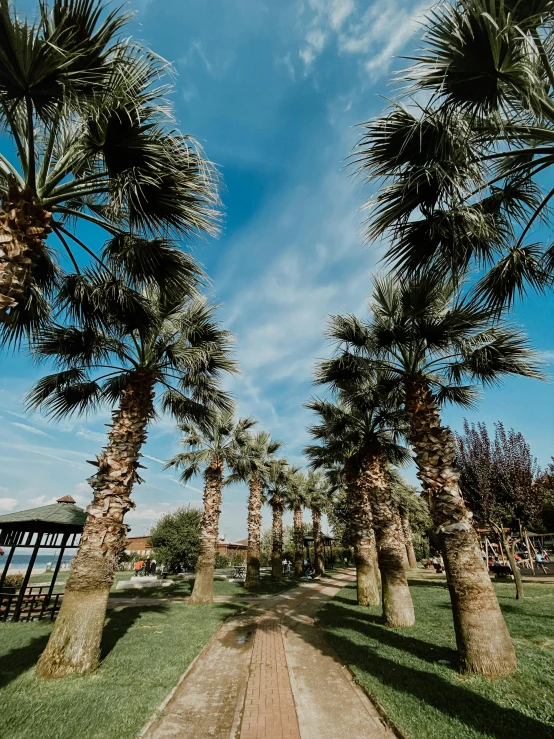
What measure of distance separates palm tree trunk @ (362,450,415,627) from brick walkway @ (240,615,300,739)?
3.03 metres

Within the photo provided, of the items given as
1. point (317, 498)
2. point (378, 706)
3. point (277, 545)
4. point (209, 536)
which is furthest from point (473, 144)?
point (317, 498)

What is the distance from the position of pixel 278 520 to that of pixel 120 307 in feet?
74.4

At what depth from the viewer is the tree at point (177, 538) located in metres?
25.2

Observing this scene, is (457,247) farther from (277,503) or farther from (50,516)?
(277,503)

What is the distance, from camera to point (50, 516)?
33.0ft

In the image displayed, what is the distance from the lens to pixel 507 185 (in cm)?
509

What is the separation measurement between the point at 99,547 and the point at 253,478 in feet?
51.3

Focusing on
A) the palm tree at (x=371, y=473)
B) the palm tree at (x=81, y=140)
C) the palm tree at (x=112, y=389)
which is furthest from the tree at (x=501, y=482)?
the palm tree at (x=81, y=140)

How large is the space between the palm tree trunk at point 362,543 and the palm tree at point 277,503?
9854 millimetres

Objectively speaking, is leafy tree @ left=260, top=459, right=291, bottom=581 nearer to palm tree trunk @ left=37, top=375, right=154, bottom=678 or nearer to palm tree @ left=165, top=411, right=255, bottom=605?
palm tree @ left=165, top=411, right=255, bottom=605

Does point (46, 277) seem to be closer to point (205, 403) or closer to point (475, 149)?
point (205, 403)

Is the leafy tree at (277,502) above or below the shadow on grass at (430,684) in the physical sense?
above

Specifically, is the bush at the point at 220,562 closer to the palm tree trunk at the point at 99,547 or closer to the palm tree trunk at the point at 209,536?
the palm tree trunk at the point at 209,536

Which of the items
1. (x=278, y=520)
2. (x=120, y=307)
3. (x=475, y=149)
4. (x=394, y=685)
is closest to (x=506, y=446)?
(x=278, y=520)
